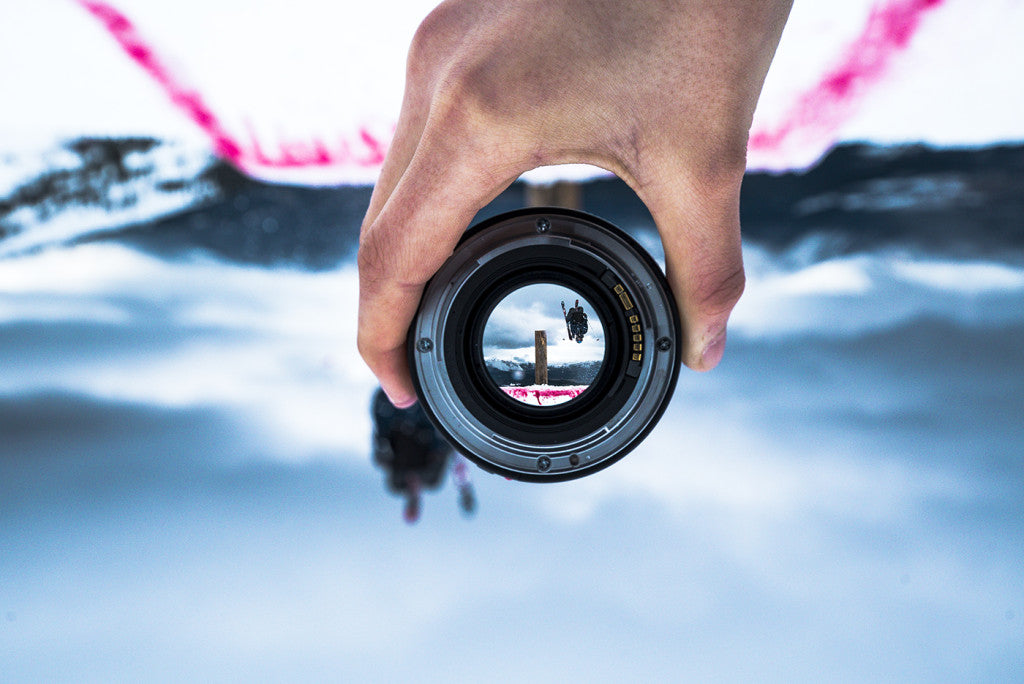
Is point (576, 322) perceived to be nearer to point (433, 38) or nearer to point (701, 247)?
point (701, 247)

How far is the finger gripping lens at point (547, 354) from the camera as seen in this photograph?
1.98 ft

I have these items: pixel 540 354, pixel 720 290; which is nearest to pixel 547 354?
pixel 540 354

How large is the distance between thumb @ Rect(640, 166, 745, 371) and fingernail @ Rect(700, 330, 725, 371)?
0.4 inches

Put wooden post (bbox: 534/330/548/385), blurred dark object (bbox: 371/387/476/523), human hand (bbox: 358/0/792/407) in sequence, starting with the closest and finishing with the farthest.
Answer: human hand (bbox: 358/0/792/407) → wooden post (bbox: 534/330/548/385) → blurred dark object (bbox: 371/387/476/523)

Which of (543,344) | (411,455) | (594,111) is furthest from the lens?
(411,455)

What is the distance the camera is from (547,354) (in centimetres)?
59

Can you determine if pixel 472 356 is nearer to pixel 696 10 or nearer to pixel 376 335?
pixel 376 335

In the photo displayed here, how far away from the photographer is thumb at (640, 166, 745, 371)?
517 mm

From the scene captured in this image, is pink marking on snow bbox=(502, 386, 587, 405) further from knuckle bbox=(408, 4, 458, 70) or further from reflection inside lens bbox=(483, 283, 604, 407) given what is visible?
knuckle bbox=(408, 4, 458, 70)

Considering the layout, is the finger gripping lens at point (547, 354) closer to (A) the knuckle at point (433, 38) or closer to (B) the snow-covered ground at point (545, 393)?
(B) the snow-covered ground at point (545, 393)

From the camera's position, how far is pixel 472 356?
0.63 meters

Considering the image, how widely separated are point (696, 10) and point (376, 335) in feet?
1.04

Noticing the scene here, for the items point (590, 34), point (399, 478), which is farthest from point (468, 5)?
point (399, 478)

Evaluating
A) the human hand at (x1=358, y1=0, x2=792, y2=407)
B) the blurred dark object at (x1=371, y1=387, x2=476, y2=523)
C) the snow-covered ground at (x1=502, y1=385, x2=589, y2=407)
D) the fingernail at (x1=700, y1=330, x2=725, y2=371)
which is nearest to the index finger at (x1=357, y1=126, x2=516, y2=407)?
the human hand at (x1=358, y1=0, x2=792, y2=407)
